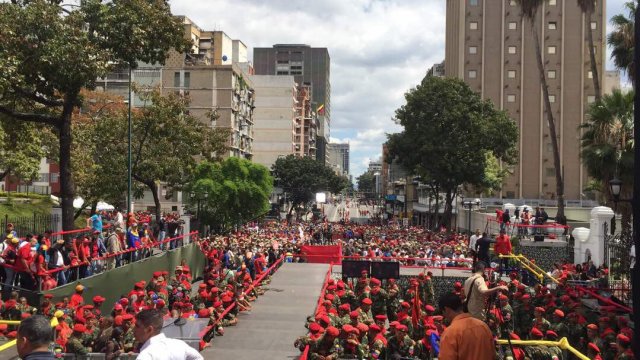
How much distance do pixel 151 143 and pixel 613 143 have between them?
82.8 feet

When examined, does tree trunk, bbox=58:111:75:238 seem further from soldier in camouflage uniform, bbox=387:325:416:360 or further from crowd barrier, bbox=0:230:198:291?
soldier in camouflage uniform, bbox=387:325:416:360

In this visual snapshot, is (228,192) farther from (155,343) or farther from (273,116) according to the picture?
(273,116)

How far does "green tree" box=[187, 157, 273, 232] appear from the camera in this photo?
40906mm

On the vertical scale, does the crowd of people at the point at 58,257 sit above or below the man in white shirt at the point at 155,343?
below

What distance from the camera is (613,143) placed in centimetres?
2233

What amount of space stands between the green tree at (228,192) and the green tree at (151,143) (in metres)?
4.03

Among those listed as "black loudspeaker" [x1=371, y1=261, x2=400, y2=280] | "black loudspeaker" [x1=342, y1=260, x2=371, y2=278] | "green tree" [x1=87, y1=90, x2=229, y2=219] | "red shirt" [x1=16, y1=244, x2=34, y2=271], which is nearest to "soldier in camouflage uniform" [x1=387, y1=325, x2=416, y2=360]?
"black loudspeaker" [x1=371, y1=261, x2=400, y2=280]

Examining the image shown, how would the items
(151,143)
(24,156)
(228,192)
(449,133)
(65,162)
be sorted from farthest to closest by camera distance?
(449,133)
(228,192)
(24,156)
(151,143)
(65,162)

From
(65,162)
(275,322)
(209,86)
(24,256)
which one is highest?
(209,86)

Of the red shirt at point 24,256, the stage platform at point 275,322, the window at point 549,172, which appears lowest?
the stage platform at point 275,322

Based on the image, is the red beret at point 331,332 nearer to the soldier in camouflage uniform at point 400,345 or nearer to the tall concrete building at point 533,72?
the soldier in camouflage uniform at point 400,345

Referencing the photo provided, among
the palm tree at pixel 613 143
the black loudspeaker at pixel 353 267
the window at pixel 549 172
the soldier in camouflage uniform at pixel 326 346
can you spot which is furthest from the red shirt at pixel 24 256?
the window at pixel 549 172

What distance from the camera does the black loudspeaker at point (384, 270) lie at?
17609 mm

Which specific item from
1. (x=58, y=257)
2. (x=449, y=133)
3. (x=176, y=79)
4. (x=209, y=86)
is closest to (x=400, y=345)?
A: (x=58, y=257)
